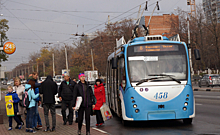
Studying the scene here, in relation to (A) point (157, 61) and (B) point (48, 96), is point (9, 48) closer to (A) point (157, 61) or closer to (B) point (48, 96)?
(B) point (48, 96)

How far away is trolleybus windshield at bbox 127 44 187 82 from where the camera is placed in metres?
10.9

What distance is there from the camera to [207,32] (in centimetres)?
5850

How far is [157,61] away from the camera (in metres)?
11.1

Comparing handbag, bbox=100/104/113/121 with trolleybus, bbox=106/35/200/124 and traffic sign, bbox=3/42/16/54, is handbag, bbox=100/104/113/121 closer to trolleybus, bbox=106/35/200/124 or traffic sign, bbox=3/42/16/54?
trolleybus, bbox=106/35/200/124

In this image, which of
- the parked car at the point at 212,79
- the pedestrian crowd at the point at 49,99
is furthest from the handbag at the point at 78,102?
the parked car at the point at 212,79

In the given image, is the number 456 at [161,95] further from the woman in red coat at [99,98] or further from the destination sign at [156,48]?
the woman in red coat at [99,98]

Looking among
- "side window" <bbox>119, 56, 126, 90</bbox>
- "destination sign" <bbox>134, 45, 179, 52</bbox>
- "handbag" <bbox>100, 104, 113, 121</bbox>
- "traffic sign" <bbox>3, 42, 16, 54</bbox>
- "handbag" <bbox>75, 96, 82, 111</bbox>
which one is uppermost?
"traffic sign" <bbox>3, 42, 16, 54</bbox>

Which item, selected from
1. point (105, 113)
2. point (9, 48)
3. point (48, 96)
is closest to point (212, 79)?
point (9, 48)

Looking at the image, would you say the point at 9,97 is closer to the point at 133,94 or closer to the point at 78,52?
the point at 133,94

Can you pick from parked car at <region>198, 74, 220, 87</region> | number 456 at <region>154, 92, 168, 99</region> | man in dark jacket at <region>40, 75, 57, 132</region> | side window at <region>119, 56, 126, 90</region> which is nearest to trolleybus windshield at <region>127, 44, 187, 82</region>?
side window at <region>119, 56, 126, 90</region>

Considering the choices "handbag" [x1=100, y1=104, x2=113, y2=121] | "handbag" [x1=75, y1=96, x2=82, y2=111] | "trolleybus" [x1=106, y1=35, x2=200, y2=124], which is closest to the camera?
"handbag" [x1=75, y1=96, x2=82, y2=111]

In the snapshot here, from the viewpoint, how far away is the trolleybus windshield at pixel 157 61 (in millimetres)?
10875

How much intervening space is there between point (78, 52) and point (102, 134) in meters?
77.1

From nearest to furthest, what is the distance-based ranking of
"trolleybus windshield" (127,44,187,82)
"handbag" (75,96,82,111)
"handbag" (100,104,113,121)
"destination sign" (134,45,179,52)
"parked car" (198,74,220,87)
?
"handbag" (75,96,82,111) < "trolleybus windshield" (127,44,187,82) < "destination sign" (134,45,179,52) < "handbag" (100,104,113,121) < "parked car" (198,74,220,87)
